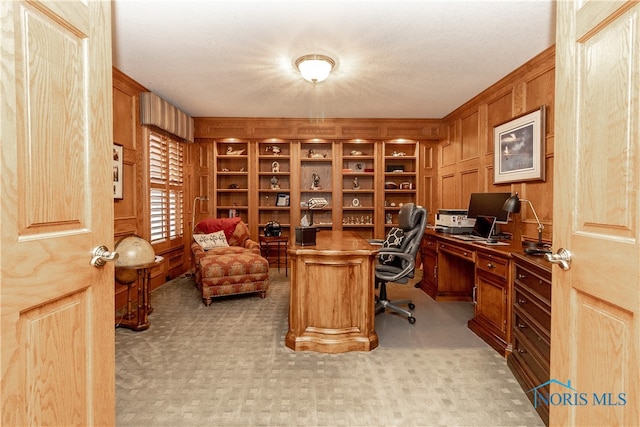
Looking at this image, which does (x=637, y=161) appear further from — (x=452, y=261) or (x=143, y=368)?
(x=452, y=261)

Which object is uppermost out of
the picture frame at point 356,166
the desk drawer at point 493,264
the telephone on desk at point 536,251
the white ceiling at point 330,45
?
the white ceiling at point 330,45

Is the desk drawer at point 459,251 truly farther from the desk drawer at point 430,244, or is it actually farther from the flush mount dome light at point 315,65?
the flush mount dome light at point 315,65

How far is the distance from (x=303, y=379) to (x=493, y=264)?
6.12 ft

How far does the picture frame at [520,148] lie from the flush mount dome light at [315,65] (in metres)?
2.14

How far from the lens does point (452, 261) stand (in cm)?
415

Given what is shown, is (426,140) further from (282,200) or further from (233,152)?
(233,152)

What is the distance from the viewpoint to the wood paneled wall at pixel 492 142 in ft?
10.9

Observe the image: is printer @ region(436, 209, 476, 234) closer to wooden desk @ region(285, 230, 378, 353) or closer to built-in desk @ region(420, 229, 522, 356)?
built-in desk @ region(420, 229, 522, 356)

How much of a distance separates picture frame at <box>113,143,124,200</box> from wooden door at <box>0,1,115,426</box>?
9.43 feet

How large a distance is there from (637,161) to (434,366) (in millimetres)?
2046

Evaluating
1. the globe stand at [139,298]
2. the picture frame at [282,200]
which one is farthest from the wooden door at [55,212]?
the picture frame at [282,200]

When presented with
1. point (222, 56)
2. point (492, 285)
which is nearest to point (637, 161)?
point (492, 285)

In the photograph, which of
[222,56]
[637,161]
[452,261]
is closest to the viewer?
[637,161]

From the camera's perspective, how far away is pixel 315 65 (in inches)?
131
